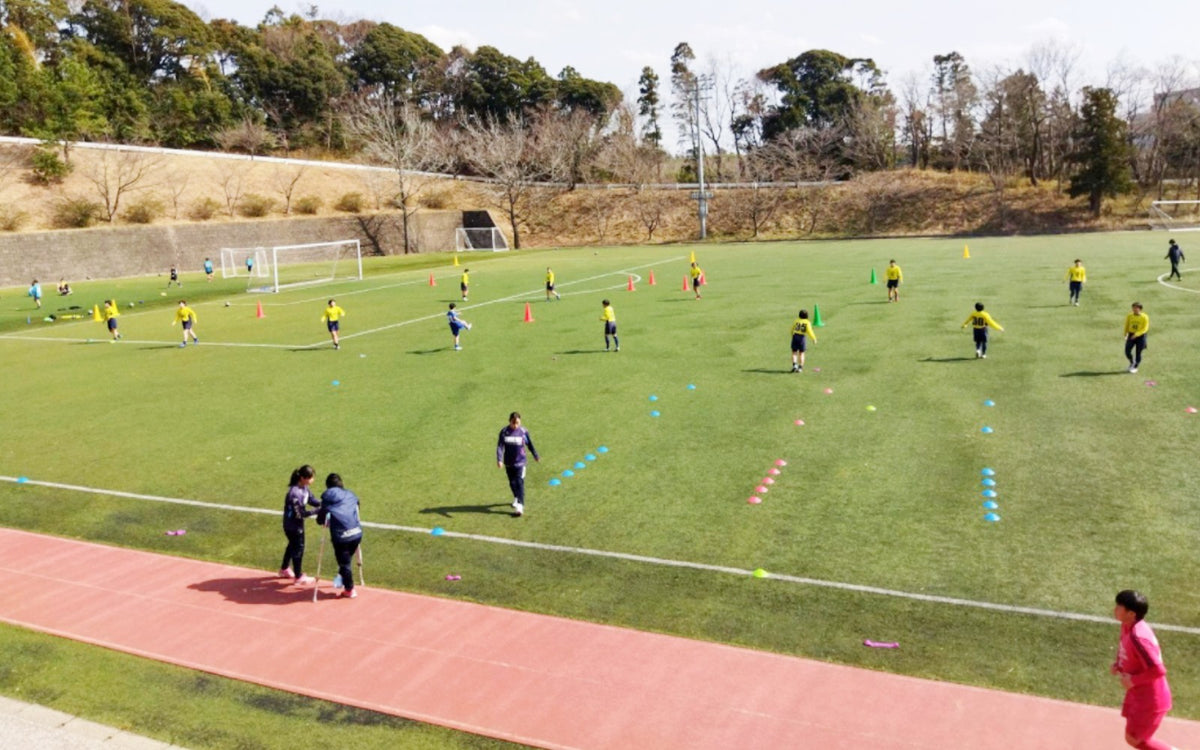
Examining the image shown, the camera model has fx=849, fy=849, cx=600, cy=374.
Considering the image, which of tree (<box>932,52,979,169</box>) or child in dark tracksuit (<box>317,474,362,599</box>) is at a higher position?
tree (<box>932,52,979,169</box>)

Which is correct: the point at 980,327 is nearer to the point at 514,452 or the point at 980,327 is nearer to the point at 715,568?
the point at 715,568

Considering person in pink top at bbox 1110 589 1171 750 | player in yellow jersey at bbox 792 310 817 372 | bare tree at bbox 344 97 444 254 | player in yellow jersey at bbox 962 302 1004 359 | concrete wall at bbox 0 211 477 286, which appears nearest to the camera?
person in pink top at bbox 1110 589 1171 750

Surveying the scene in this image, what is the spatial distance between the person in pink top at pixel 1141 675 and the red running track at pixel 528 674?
0.67m

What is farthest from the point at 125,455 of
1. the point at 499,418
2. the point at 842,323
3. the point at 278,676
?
the point at 842,323

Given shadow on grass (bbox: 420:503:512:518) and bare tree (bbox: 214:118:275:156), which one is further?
bare tree (bbox: 214:118:275:156)

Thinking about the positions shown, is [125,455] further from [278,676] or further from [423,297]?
[423,297]

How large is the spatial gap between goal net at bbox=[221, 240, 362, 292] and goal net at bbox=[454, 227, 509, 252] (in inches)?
418

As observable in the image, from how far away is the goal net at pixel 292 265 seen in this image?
162 feet

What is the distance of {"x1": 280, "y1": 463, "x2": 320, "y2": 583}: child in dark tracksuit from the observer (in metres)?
10.4

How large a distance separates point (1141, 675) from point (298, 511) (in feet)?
28.6

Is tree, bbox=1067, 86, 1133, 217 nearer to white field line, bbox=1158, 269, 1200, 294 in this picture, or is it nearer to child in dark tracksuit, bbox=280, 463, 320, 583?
white field line, bbox=1158, 269, 1200, 294

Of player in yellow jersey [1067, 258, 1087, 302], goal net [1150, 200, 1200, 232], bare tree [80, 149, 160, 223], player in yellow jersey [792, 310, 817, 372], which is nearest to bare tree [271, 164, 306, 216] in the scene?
bare tree [80, 149, 160, 223]

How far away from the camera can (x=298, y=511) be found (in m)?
10.4

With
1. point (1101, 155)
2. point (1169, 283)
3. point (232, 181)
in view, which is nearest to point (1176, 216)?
point (1101, 155)
